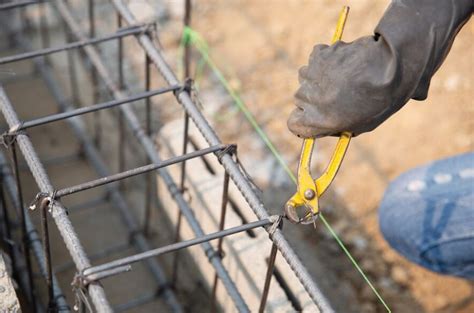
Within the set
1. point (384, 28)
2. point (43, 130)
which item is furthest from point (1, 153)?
point (384, 28)

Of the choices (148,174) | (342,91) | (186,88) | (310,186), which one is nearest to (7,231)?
(148,174)

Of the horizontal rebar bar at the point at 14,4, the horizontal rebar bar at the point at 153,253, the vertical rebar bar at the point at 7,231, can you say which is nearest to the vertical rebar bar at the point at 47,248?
the horizontal rebar bar at the point at 153,253

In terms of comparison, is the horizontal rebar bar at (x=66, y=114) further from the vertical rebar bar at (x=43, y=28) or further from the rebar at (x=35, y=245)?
the vertical rebar bar at (x=43, y=28)

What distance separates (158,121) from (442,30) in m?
2.95

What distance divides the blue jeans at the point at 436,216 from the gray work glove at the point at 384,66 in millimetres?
1038

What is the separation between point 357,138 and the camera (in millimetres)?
5293

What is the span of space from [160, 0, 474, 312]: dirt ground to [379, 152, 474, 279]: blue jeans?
0.80m

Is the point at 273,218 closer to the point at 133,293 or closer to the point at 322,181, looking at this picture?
the point at 322,181

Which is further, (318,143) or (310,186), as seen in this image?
(318,143)

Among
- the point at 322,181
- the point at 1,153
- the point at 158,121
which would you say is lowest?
the point at 322,181

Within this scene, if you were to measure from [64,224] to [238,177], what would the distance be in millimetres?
685

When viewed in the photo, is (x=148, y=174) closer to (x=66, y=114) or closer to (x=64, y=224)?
(x=66, y=114)

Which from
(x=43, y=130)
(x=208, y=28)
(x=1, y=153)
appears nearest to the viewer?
(x=1, y=153)

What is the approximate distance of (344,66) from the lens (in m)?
2.76
